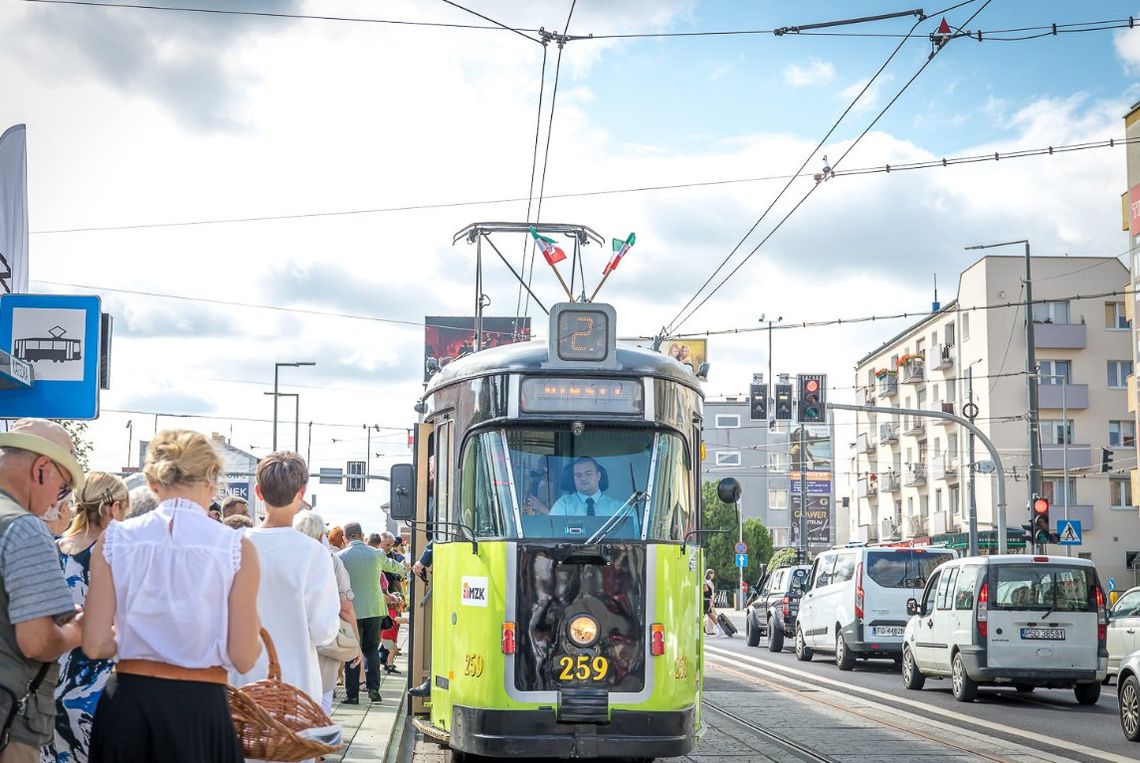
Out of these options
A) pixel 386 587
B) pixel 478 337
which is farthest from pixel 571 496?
pixel 386 587

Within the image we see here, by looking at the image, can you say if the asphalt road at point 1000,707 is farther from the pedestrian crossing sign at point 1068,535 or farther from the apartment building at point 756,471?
the apartment building at point 756,471

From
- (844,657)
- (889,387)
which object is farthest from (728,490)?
(889,387)

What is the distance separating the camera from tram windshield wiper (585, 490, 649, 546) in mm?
9570

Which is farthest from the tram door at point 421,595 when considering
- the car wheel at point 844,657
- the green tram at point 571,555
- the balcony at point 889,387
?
the balcony at point 889,387

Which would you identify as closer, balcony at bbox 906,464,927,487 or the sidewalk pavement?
the sidewalk pavement

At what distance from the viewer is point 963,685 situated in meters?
18.5

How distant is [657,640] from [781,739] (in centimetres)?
430

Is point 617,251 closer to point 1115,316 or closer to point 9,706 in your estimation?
point 9,706

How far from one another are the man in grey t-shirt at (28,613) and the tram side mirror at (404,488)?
7.14 metres

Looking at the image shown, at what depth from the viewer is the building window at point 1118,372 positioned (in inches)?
2379

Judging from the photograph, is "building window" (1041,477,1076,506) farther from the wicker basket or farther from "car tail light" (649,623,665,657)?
the wicker basket

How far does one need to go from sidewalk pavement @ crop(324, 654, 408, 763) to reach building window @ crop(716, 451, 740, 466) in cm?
8560

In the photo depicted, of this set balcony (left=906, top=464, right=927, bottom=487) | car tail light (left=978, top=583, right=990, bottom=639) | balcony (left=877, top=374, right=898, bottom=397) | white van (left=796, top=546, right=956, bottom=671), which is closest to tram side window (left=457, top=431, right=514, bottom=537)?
car tail light (left=978, top=583, right=990, bottom=639)

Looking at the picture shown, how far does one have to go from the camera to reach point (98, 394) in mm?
9648
